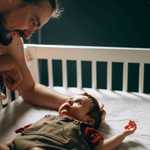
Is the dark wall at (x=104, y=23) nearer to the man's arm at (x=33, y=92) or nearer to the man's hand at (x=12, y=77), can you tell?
the man's arm at (x=33, y=92)

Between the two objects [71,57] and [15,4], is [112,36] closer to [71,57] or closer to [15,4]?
[71,57]

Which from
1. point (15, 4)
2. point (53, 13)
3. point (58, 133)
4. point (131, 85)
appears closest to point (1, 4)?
point (15, 4)

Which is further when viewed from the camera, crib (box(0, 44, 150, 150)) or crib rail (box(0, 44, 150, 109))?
crib rail (box(0, 44, 150, 109))

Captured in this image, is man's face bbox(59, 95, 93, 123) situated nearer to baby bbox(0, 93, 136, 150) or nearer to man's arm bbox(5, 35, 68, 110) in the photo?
baby bbox(0, 93, 136, 150)

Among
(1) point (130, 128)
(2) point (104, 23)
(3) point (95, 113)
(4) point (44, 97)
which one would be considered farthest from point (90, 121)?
(2) point (104, 23)

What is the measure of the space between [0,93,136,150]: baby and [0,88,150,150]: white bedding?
43 millimetres

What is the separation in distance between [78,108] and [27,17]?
42 centimetres

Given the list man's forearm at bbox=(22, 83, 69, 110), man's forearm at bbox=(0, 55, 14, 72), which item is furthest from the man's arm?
man's forearm at bbox=(0, 55, 14, 72)

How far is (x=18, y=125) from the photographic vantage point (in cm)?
144

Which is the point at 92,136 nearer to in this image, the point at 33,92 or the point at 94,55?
the point at 33,92

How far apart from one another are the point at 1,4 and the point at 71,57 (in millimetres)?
711

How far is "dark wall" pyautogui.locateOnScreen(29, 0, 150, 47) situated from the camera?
2.10 m

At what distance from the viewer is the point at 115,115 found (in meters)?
1.51

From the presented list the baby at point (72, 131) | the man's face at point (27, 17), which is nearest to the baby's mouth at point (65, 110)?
the baby at point (72, 131)
